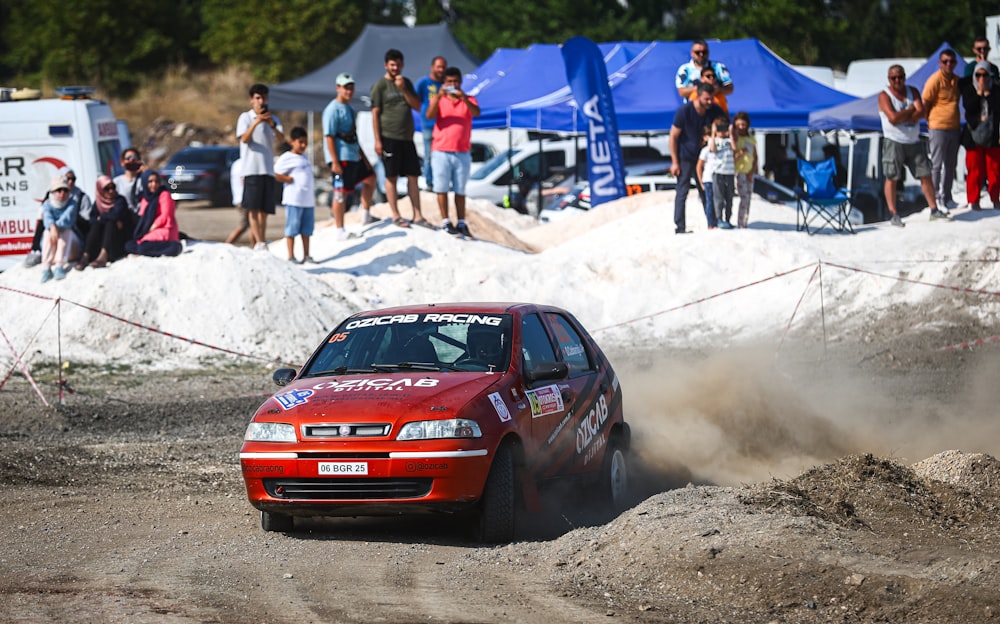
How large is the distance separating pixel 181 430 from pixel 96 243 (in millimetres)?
5074

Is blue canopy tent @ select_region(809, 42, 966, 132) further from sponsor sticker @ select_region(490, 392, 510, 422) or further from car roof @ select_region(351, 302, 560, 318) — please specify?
sponsor sticker @ select_region(490, 392, 510, 422)

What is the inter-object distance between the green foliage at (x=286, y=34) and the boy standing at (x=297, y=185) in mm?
38081

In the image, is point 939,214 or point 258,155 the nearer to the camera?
point 258,155

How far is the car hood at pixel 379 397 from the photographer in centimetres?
771

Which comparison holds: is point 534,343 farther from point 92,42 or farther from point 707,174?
point 92,42

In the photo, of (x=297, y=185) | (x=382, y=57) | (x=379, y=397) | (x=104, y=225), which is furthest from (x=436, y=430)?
(x=382, y=57)

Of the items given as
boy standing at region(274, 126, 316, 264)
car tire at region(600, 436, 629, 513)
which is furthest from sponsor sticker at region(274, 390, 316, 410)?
boy standing at region(274, 126, 316, 264)

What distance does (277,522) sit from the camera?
8242 millimetres

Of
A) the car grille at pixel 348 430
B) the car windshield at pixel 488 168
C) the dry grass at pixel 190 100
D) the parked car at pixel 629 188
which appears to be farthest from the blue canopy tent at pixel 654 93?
the dry grass at pixel 190 100

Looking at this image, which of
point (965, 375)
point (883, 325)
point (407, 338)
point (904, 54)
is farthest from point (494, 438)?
point (904, 54)

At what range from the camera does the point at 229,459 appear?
36.1 ft

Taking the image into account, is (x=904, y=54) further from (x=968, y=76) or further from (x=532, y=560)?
(x=532, y=560)

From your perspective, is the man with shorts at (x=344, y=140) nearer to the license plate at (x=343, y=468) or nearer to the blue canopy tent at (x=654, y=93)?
the blue canopy tent at (x=654, y=93)

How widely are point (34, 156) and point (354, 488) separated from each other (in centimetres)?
1224
